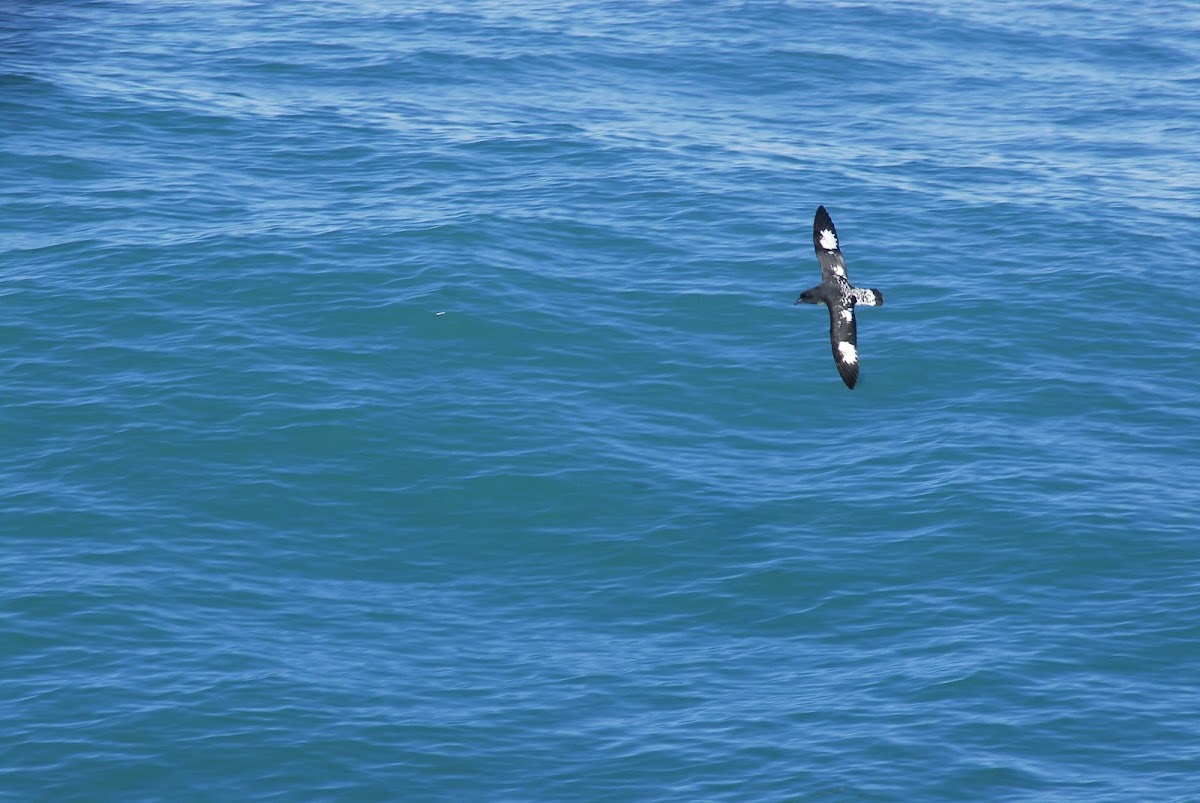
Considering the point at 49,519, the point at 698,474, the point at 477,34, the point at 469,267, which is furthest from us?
the point at 477,34

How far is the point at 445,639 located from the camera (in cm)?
3438

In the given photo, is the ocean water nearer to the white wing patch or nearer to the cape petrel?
the cape petrel

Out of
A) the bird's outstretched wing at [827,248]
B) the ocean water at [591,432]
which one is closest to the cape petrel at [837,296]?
the bird's outstretched wing at [827,248]

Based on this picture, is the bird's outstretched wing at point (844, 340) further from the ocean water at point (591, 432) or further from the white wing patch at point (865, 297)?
the ocean water at point (591, 432)

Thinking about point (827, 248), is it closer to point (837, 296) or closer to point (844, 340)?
point (837, 296)

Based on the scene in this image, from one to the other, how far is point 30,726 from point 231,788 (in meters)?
4.62

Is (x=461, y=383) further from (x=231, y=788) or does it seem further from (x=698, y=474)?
(x=231, y=788)

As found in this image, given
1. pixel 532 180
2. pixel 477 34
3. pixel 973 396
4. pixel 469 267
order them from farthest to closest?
pixel 477 34
pixel 532 180
pixel 469 267
pixel 973 396

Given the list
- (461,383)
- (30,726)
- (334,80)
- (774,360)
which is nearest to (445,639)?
(30,726)

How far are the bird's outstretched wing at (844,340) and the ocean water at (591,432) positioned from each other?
7747 millimetres

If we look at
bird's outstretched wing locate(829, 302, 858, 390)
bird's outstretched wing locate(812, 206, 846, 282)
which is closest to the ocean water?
bird's outstretched wing locate(829, 302, 858, 390)

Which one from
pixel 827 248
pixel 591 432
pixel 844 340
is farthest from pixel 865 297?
pixel 591 432

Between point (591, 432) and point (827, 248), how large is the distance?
40.9 ft

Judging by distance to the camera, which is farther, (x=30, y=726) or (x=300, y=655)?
(x=300, y=655)
